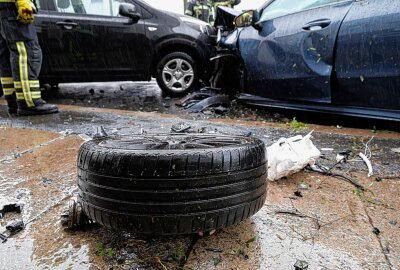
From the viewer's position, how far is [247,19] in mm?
4445

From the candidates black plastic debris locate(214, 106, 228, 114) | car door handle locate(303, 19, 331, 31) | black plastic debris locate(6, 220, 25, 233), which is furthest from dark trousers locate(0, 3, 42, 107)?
car door handle locate(303, 19, 331, 31)

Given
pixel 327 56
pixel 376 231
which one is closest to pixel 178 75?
pixel 327 56

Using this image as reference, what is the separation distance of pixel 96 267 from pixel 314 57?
Result: 3.09 meters

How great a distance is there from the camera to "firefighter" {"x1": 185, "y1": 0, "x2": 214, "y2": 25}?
29.8ft

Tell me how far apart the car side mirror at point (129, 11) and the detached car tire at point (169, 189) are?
4644 mm

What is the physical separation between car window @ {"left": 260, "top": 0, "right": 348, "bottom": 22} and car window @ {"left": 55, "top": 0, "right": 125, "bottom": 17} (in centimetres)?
270

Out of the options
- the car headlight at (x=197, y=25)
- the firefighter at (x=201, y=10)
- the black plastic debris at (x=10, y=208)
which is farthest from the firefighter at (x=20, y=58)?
the firefighter at (x=201, y=10)

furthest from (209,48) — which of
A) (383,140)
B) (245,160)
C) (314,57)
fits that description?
(245,160)

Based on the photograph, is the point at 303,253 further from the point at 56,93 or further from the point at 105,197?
the point at 56,93

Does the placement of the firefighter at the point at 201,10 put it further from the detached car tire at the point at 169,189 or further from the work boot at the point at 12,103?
the detached car tire at the point at 169,189

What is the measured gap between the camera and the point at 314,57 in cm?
359

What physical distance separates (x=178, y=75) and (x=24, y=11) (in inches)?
102

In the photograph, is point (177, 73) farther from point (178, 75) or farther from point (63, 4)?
point (63, 4)

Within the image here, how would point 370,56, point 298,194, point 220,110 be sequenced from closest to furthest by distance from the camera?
1. point 298,194
2. point 370,56
3. point 220,110
